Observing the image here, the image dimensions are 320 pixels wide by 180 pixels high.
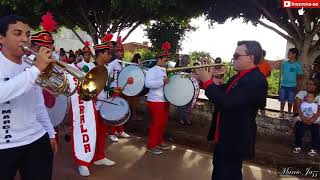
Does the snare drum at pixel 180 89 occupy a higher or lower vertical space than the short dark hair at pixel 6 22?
lower

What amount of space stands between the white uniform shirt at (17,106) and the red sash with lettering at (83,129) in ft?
6.69

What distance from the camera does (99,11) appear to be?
13781 millimetres

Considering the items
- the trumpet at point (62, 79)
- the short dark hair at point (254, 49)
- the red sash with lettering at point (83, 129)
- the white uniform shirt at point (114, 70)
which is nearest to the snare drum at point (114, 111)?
the red sash with lettering at point (83, 129)

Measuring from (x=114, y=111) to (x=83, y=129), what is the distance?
0.75 m

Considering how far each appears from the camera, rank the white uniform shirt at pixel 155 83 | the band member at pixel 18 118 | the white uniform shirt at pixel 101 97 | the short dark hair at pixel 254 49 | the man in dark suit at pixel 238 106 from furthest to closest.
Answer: the white uniform shirt at pixel 155 83, the white uniform shirt at pixel 101 97, the short dark hair at pixel 254 49, the man in dark suit at pixel 238 106, the band member at pixel 18 118

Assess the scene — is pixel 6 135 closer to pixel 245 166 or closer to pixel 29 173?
pixel 29 173

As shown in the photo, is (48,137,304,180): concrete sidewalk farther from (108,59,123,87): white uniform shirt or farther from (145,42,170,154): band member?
(108,59,123,87): white uniform shirt

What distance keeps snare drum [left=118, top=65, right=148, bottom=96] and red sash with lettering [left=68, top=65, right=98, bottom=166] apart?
1692 millimetres

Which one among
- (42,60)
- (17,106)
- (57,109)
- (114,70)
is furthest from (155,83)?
(42,60)

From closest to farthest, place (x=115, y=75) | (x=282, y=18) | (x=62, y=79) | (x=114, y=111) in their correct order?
(x=62, y=79) < (x=114, y=111) < (x=115, y=75) < (x=282, y=18)

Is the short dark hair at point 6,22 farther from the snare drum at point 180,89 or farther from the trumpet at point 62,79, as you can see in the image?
the snare drum at point 180,89

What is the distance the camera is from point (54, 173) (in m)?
5.12

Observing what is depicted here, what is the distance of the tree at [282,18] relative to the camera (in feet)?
29.3

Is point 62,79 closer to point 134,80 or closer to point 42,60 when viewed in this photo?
point 42,60
